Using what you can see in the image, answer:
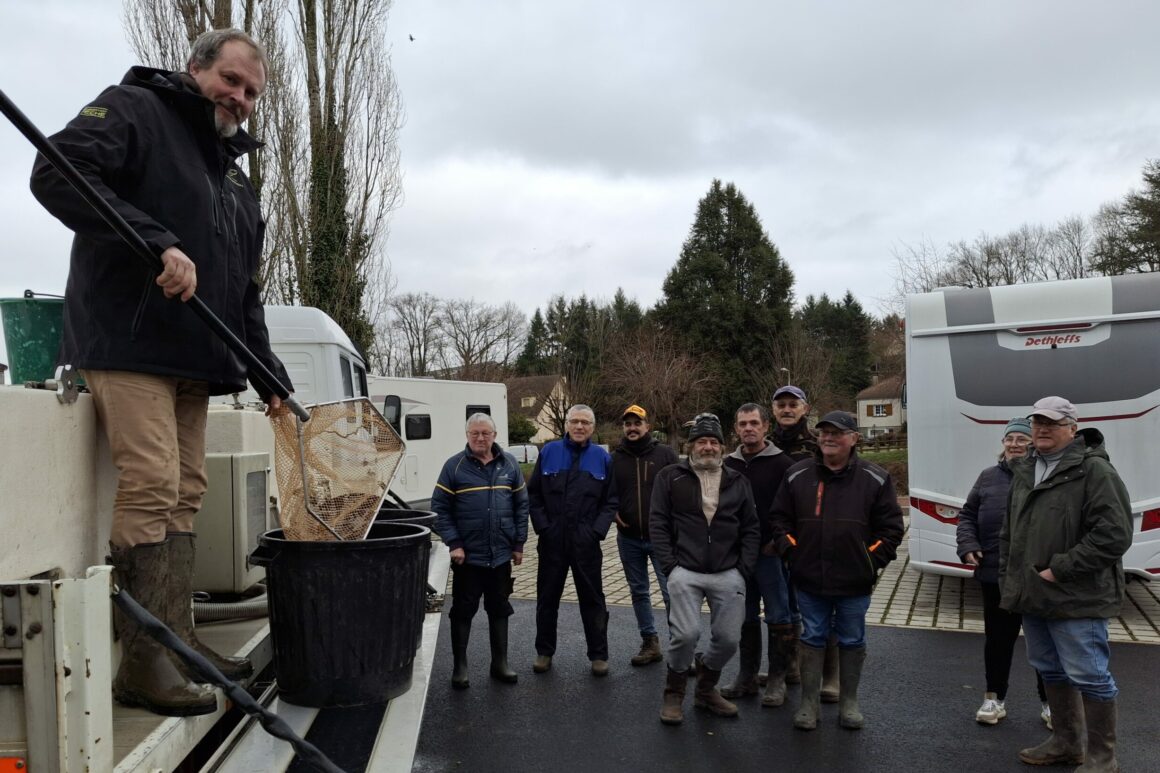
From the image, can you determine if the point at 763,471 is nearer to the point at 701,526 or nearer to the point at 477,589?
the point at 701,526

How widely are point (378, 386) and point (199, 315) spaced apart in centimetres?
1242

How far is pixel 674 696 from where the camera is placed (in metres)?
5.53

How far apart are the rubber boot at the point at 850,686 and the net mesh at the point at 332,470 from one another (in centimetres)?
314

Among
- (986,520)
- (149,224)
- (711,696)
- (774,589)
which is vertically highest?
(149,224)

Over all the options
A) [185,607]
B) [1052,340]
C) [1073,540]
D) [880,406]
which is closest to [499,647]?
[1073,540]

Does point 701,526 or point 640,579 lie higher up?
point 701,526

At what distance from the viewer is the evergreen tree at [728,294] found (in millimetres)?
50000

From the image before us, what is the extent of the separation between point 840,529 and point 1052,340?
3.94 metres

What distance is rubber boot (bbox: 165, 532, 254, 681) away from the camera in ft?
8.54

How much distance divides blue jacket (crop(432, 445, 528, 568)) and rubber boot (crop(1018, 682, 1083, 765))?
3.16 metres

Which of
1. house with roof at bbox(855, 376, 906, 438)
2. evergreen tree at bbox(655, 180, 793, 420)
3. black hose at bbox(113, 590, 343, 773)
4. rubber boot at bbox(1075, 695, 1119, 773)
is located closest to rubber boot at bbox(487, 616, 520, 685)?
rubber boot at bbox(1075, 695, 1119, 773)

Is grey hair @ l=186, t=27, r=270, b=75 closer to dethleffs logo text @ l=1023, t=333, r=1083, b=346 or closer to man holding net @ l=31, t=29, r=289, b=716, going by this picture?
man holding net @ l=31, t=29, r=289, b=716

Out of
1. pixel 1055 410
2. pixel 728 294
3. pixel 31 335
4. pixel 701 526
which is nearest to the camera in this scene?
pixel 31 335

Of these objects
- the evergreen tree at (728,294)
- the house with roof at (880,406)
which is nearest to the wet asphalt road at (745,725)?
the evergreen tree at (728,294)
